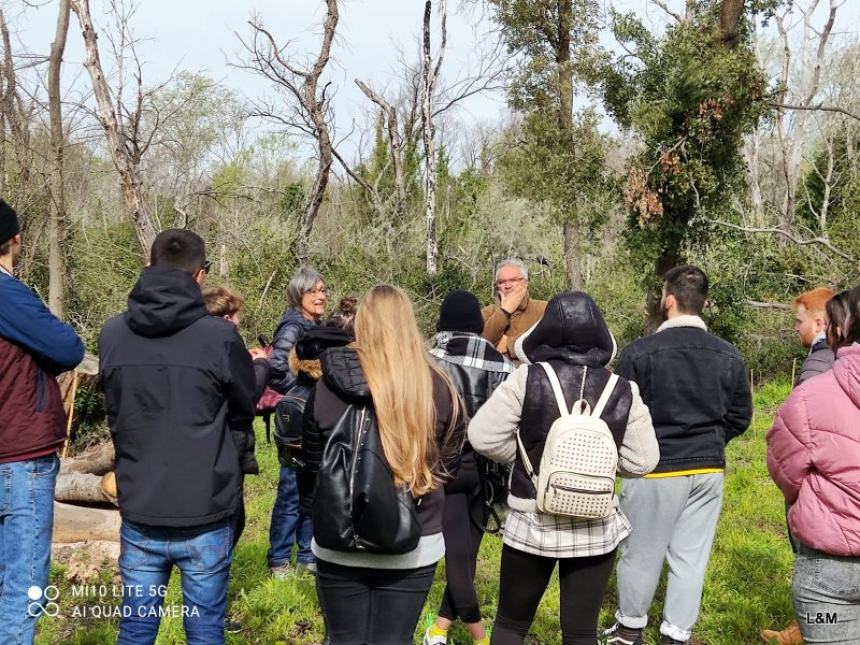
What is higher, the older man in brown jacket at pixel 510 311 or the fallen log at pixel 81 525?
the older man in brown jacket at pixel 510 311

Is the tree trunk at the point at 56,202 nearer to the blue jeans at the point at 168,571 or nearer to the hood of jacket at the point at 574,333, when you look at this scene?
the blue jeans at the point at 168,571

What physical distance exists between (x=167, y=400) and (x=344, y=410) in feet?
2.19

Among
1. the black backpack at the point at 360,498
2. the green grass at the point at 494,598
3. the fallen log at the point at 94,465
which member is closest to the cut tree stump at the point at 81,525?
the green grass at the point at 494,598

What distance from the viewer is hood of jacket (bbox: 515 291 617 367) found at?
2.73 m

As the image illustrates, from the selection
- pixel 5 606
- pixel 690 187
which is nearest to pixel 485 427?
pixel 5 606

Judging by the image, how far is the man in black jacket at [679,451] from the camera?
3.42 m

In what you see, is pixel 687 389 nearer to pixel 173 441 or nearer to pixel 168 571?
pixel 173 441

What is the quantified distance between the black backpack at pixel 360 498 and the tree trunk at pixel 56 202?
11.6m

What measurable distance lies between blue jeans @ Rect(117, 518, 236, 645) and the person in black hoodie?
1099 mm

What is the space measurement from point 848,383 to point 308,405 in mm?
1840

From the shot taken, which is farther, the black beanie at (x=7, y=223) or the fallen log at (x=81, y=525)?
the fallen log at (x=81, y=525)

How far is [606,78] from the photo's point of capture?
45.3 feet

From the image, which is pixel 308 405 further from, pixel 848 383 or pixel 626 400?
pixel 848 383

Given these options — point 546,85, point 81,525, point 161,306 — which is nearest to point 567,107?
point 546,85
